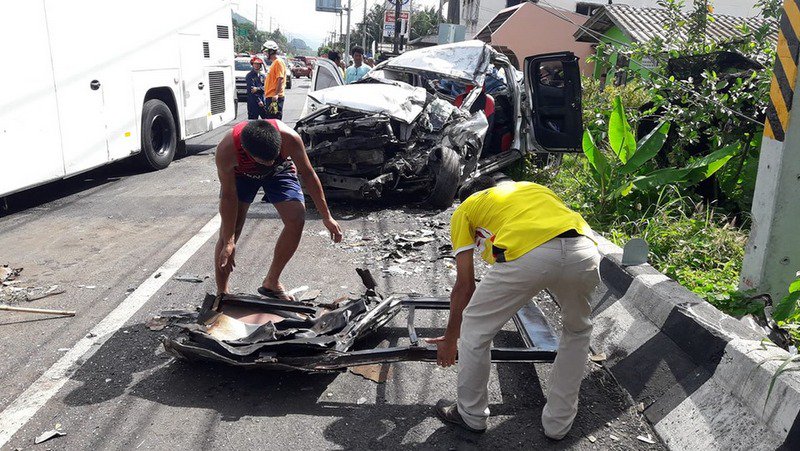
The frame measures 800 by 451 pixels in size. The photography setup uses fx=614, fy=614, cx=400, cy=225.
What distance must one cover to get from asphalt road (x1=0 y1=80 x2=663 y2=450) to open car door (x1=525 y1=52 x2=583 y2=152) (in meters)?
2.94

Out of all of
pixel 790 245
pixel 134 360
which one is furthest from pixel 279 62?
pixel 790 245

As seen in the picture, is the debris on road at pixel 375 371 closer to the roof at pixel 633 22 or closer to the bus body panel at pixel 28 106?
the bus body panel at pixel 28 106

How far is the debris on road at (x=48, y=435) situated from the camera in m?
2.94

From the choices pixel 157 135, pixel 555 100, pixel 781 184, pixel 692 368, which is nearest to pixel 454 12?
pixel 157 135

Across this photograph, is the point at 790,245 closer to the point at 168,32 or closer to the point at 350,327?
the point at 350,327

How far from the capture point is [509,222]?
2.80 m

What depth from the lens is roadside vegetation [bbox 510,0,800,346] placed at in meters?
5.21

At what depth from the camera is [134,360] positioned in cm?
374

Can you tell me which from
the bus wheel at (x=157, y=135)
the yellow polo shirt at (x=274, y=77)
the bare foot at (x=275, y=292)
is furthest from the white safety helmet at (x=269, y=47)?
the bare foot at (x=275, y=292)

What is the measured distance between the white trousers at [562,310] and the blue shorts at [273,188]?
2.15 meters

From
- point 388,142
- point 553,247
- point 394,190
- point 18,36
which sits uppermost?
point 18,36

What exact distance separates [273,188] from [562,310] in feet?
8.26

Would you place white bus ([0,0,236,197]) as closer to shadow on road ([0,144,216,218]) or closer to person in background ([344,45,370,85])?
shadow on road ([0,144,216,218])

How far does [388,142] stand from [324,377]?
14.7 feet
